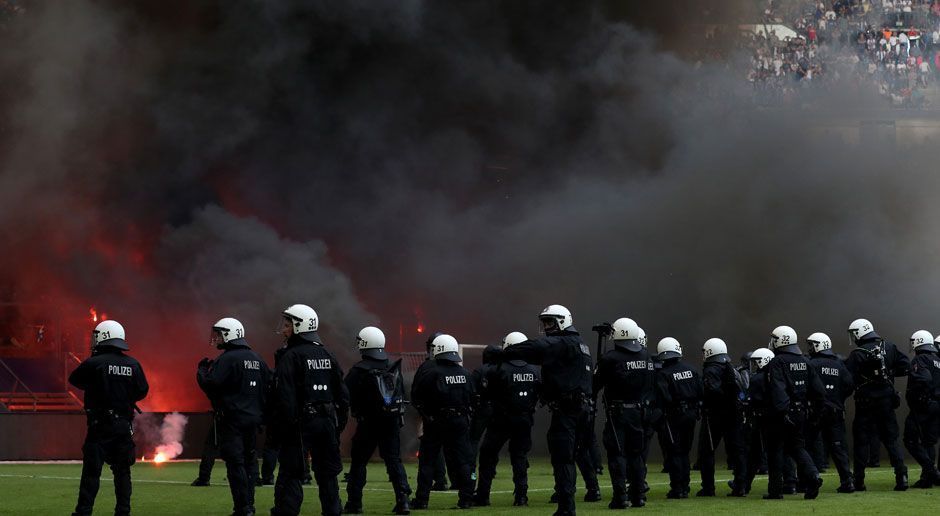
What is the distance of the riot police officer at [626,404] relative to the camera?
14531 mm

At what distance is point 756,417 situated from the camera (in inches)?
640

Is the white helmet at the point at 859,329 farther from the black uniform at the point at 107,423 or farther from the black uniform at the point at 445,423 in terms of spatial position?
the black uniform at the point at 107,423

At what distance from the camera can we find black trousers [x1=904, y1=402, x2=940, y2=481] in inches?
663

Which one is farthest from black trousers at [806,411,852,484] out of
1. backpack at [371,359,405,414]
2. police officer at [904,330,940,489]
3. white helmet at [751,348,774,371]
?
backpack at [371,359,405,414]

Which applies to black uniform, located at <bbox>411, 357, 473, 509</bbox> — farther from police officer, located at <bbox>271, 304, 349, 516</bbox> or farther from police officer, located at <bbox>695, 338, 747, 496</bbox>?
police officer, located at <bbox>695, 338, 747, 496</bbox>

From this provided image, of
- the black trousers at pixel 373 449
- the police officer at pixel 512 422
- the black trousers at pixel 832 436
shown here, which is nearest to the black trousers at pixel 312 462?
the black trousers at pixel 373 449

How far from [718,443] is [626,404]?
2.85 m

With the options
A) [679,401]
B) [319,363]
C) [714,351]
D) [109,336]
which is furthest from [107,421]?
[714,351]

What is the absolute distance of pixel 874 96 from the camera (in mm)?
31656

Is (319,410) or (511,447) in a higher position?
(319,410)

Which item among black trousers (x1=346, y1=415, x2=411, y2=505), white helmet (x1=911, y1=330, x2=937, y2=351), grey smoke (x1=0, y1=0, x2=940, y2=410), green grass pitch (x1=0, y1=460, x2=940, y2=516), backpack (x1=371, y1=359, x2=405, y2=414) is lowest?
green grass pitch (x1=0, y1=460, x2=940, y2=516)

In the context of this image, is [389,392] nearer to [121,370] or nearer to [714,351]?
[121,370]

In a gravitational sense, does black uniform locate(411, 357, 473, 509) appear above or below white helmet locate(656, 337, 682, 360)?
below

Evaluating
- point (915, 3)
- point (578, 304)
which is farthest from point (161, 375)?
point (915, 3)
